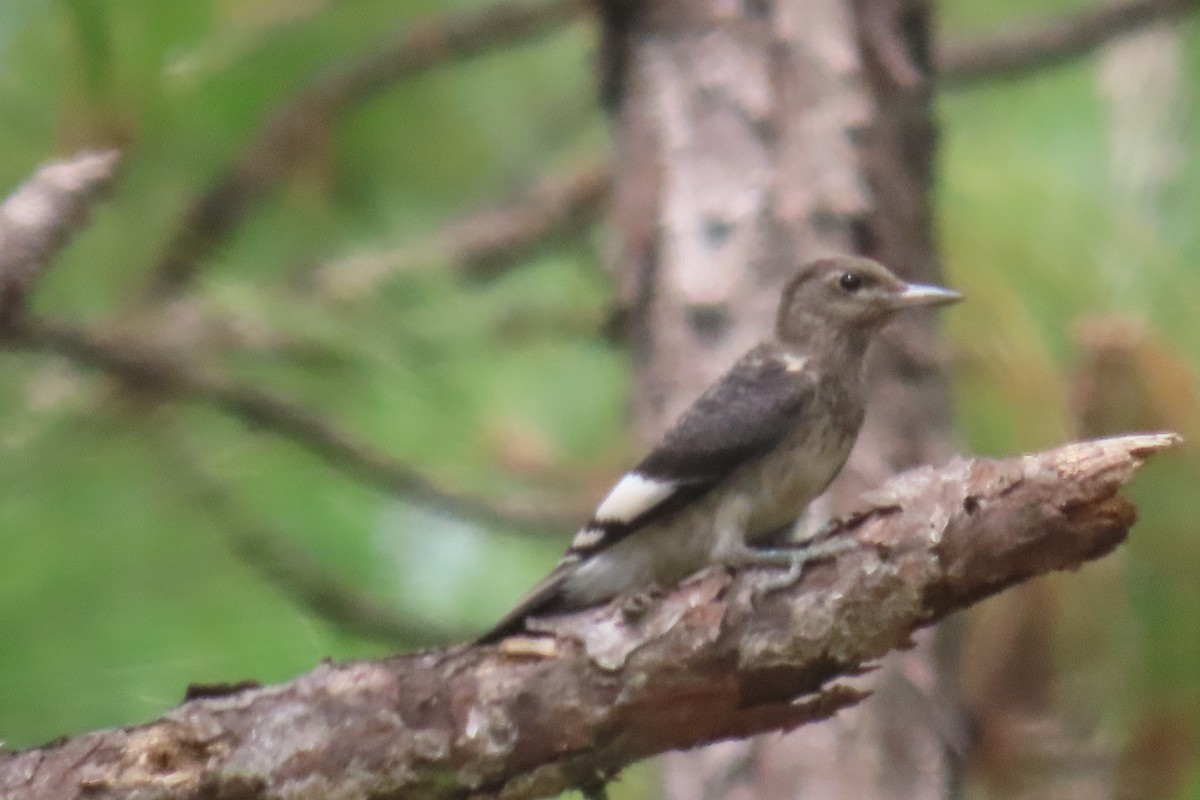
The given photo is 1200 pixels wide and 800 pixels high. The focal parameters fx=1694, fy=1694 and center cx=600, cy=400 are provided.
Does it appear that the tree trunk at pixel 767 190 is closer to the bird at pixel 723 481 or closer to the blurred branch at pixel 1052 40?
the blurred branch at pixel 1052 40

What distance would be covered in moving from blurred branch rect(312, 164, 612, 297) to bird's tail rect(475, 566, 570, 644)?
3.12ft

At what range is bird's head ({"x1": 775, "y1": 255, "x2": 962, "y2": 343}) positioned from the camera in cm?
278

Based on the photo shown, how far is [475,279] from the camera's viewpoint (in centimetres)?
367

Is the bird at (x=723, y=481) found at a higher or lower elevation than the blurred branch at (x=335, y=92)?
lower

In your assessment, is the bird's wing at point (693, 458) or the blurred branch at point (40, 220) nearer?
the blurred branch at point (40, 220)

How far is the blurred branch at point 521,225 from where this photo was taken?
3.52 m

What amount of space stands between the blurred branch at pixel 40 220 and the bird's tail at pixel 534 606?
2.34ft

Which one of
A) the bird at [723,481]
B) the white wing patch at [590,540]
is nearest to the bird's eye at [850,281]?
the bird at [723,481]

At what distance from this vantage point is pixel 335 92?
3.28m

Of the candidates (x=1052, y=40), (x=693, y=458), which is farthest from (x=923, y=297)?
(x=1052, y=40)

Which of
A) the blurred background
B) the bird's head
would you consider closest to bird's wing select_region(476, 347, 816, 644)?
the bird's head

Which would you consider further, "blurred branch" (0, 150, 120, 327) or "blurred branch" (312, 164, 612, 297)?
"blurred branch" (312, 164, 612, 297)

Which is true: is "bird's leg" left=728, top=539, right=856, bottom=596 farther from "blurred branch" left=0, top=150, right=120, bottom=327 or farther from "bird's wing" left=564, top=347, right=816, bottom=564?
"blurred branch" left=0, top=150, right=120, bottom=327

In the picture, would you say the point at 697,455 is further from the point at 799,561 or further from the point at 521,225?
the point at 521,225
